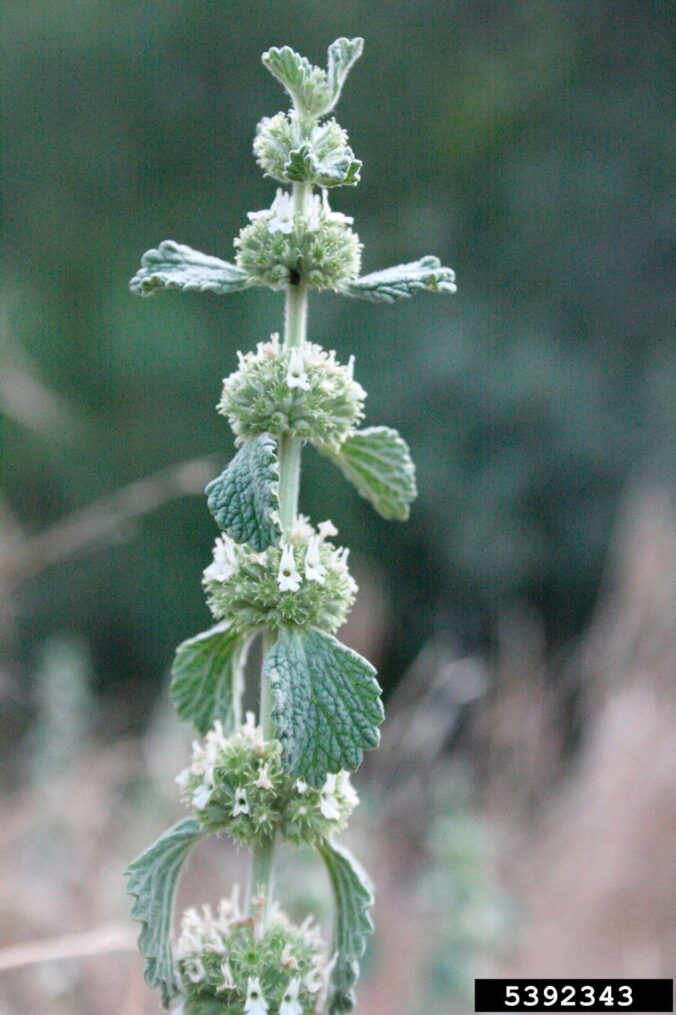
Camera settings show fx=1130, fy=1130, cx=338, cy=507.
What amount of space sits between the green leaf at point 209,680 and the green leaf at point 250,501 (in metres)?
0.26

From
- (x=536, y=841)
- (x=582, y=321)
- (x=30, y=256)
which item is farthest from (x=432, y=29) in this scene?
(x=536, y=841)

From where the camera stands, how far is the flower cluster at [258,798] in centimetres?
124

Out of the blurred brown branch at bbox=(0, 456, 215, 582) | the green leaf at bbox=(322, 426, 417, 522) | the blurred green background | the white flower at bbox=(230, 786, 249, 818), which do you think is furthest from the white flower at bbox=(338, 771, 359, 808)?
the blurred green background

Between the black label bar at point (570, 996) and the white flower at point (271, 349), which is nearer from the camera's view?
the white flower at point (271, 349)

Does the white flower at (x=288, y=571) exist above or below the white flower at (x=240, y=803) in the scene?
above

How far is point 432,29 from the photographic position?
37.2 ft

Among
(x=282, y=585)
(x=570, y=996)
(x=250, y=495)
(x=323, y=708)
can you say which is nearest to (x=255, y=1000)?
(x=323, y=708)

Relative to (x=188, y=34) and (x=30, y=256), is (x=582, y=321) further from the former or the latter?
(x=30, y=256)

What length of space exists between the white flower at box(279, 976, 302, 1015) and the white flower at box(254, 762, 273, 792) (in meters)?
0.21

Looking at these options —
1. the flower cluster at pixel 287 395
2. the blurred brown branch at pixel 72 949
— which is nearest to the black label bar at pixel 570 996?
the blurred brown branch at pixel 72 949

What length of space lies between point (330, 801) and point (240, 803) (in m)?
0.10

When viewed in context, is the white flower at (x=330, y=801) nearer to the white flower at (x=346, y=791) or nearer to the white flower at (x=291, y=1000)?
the white flower at (x=346, y=791)

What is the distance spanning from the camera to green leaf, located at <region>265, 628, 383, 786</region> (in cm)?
111

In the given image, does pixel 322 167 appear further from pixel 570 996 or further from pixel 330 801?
pixel 570 996
